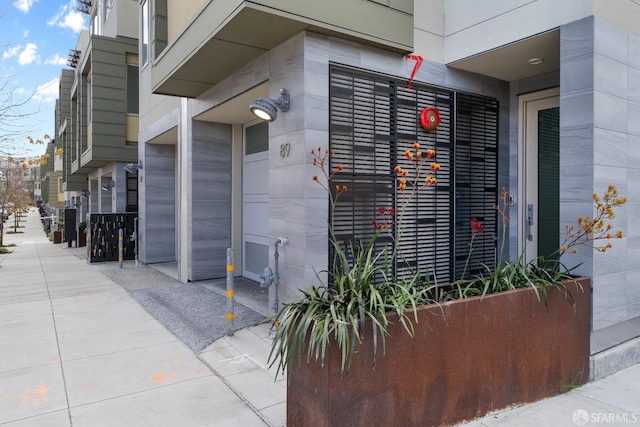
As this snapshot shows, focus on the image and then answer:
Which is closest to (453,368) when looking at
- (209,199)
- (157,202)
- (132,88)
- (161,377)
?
(161,377)

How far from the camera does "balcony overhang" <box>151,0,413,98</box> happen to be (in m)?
4.49

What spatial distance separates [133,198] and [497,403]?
13493 millimetres

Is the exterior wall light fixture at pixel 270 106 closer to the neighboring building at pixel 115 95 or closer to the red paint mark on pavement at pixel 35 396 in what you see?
the red paint mark on pavement at pixel 35 396

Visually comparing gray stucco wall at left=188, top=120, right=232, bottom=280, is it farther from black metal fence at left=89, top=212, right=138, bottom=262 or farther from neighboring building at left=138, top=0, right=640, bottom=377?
black metal fence at left=89, top=212, right=138, bottom=262

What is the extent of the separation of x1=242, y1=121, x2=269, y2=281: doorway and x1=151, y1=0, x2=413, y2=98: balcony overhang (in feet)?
6.23

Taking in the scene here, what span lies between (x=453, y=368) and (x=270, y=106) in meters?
3.26

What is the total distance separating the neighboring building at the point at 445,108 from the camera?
4.37m

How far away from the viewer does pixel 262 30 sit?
15.7ft

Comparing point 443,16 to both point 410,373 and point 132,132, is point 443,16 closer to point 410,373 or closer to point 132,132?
point 410,373

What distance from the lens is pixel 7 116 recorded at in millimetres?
7750

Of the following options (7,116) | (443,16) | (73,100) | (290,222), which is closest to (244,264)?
(290,222)

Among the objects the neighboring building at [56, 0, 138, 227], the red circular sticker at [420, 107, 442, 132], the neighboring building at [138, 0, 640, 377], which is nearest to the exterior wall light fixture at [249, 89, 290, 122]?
the neighboring building at [138, 0, 640, 377]

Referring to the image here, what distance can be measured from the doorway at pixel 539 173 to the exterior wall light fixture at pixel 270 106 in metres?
3.55

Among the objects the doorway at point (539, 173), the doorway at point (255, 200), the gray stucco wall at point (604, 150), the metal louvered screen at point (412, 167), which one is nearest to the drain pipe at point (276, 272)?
the metal louvered screen at point (412, 167)
